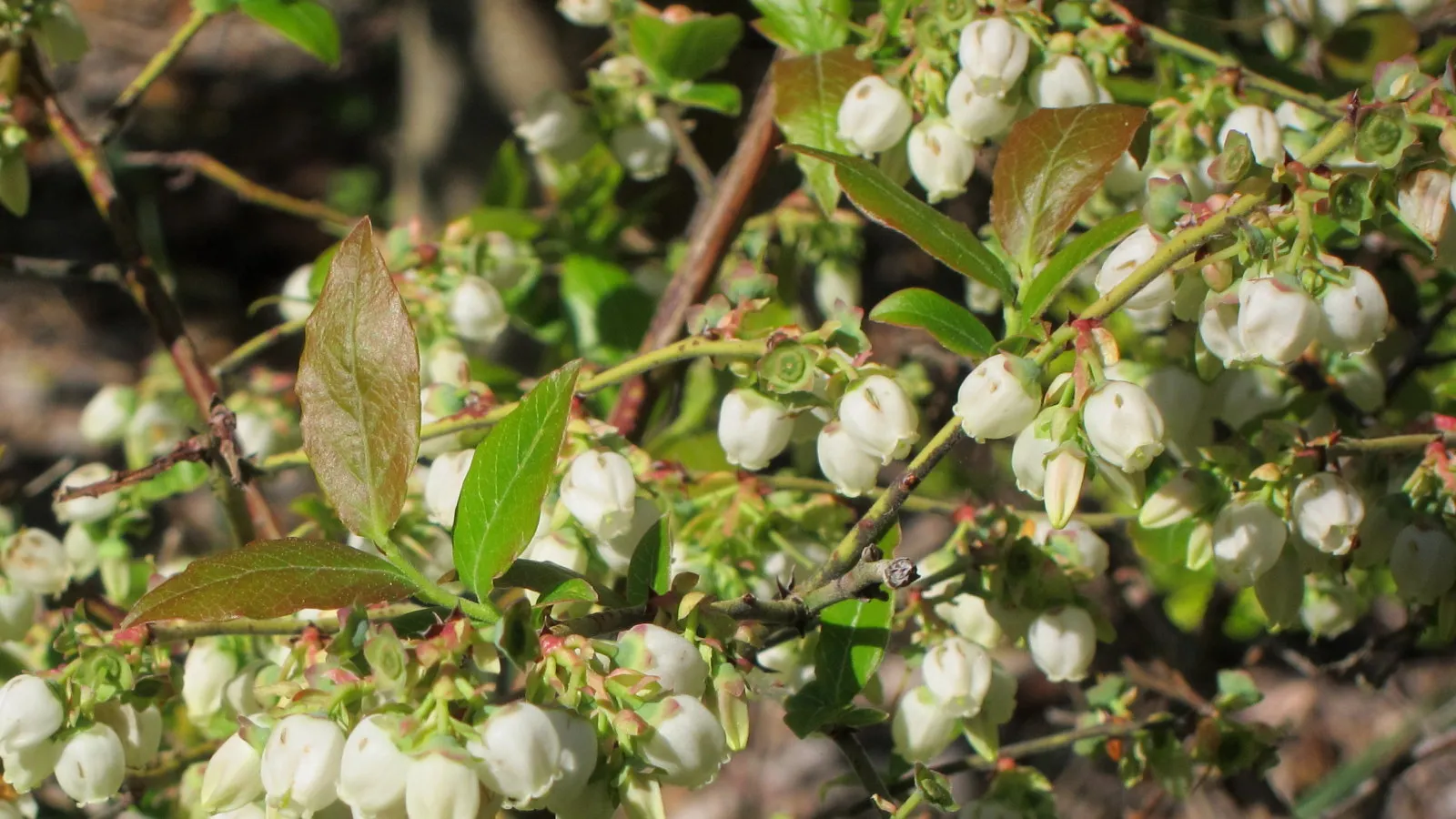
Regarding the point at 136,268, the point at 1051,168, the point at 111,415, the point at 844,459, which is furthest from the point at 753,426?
the point at 111,415

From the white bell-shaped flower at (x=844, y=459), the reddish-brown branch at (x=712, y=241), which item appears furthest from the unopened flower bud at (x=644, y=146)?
the white bell-shaped flower at (x=844, y=459)

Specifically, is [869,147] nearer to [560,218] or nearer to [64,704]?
[560,218]

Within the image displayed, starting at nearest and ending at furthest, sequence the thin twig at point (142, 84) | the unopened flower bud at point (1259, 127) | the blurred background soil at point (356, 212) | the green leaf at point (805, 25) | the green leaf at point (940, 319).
Answer: the green leaf at point (940, 319) < the unopened flower bud at point (1259, 127) < the green leaf at point (805, 25) < the thin twig at point (142, 84) < the blurred background soil at point (356, 212)

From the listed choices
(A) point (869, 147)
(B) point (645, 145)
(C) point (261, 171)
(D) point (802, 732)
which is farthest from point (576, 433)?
(C) point (261, 171)

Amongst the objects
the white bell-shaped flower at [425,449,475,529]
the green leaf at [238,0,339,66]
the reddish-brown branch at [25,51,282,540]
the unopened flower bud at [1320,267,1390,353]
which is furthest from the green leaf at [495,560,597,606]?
the green leaf at [238,0,339,66]

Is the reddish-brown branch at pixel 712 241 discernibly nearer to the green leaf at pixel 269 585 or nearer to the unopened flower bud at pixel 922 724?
the unopened flower bud at pixel 922 724
